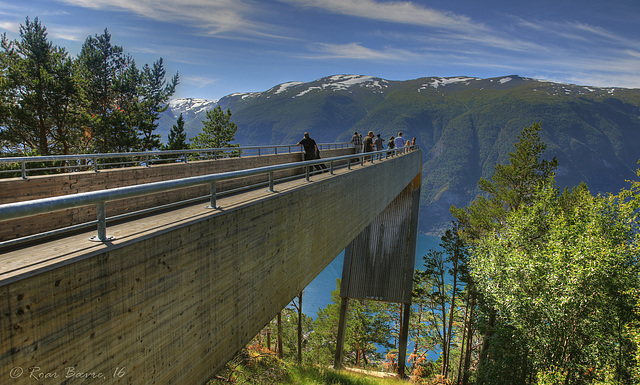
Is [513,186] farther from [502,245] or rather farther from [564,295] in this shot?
[564,295]

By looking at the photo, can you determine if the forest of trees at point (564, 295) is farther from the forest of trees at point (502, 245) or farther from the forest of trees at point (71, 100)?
the forest of trees at point (71, 100)

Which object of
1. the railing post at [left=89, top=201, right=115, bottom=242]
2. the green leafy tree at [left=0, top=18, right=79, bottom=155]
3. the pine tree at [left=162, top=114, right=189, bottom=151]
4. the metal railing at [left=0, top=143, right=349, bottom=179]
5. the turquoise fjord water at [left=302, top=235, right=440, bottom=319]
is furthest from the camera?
the turquoise fjord water at [left=302, top=235, right=440, bottom=319]

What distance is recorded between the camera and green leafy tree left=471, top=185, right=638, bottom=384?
13.1 m

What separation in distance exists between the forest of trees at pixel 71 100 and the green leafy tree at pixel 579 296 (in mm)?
22768

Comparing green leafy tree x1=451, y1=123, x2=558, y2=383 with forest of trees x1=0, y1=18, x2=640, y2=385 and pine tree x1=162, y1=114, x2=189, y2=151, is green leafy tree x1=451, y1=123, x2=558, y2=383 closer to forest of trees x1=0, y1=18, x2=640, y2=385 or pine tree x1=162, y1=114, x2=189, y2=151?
forest of trees x1=0, y1=18, x2=640, y2=385

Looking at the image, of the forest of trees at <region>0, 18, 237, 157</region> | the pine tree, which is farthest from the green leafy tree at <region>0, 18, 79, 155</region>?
the pine tree

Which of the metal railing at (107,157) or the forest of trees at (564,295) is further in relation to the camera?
the forest of trees at (564,295)

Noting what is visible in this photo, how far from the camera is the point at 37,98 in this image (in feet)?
65.0

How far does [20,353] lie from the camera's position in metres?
2.23

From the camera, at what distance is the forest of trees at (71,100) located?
20203mm

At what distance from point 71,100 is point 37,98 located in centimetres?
314

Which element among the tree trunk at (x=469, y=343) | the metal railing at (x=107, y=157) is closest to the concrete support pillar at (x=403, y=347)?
the tree trunk at (x=469, y=343)

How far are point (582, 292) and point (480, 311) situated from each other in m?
6.99

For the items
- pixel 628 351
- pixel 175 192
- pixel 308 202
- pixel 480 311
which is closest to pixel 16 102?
pixel 175 192
